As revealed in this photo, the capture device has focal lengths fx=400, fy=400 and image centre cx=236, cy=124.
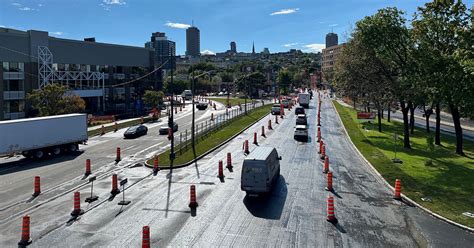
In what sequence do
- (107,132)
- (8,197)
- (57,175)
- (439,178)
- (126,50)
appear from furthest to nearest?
(126,50), (107,132), (57,175), (439,178), (8,197)

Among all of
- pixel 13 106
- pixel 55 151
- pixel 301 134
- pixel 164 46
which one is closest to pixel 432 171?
pixel 301 134

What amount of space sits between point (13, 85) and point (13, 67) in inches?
110

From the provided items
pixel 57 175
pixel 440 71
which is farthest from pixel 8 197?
A: pixel 440 71

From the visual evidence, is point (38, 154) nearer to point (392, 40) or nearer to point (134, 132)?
point (134, 132)

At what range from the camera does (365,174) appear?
25.8 meters

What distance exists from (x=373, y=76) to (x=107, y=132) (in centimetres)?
3213

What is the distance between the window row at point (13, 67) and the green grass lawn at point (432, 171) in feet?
169

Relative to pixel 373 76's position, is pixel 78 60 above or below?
above

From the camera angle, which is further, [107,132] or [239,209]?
[107,132]

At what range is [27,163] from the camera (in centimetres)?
3106

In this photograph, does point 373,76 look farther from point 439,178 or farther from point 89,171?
point 89,171

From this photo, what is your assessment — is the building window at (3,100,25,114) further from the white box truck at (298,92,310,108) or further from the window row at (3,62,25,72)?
the white box truck at (298,92,310,108)

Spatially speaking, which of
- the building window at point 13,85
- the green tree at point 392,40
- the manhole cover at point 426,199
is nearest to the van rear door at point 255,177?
the manhole cover at point 426,199

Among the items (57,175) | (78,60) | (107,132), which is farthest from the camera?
(78,60)
